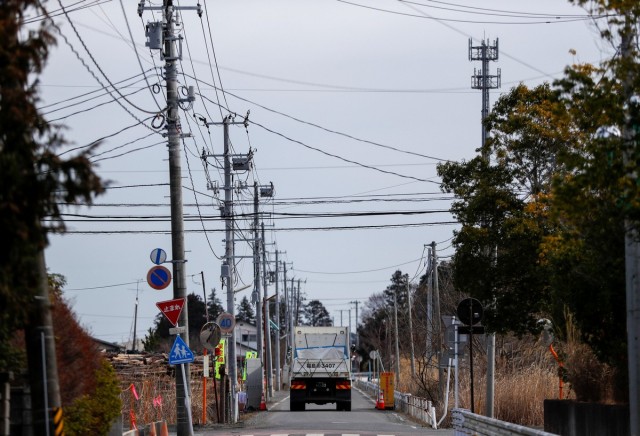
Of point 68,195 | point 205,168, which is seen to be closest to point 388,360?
point 205,168

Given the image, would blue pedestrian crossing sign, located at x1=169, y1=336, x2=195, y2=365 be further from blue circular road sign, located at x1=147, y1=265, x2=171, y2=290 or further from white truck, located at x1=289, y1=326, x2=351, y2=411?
white truck, located at x1=289, y1=326, x2=351, y2=411

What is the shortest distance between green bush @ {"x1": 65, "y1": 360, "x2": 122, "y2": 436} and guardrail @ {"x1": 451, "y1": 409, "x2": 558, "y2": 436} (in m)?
6.13

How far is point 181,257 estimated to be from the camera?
25156 millimetres

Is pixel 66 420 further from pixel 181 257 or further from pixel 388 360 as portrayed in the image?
pixel 388 360

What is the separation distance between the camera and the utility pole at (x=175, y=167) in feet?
81.5

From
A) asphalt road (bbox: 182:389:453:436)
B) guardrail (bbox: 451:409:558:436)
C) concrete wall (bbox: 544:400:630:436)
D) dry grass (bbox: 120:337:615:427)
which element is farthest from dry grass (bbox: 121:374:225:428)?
concrete wall (bbox: 544:400:630:436)

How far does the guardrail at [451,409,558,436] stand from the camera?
15211mm

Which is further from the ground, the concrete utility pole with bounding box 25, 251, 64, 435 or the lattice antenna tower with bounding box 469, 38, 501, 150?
the lattice antenna tower with bounding box 469, 38, 501, 150

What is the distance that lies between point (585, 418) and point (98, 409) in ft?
28.3

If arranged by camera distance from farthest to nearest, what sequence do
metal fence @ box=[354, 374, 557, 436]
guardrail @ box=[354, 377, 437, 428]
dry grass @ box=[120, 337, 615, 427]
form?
1. guardrail @ box=[354, 377, 437, 428]
2. dry grass @ box=[120, 337, 615, 427]
3. metal fence @ box=[354, 374, 557, 436]

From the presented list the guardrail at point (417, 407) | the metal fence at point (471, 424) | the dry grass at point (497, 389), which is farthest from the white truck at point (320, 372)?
the metal fence at point (471, 424)

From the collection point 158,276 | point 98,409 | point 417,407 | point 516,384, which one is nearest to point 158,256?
point 158,276

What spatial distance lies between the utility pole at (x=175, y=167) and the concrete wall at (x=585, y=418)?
786cm

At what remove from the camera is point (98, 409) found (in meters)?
17.9
